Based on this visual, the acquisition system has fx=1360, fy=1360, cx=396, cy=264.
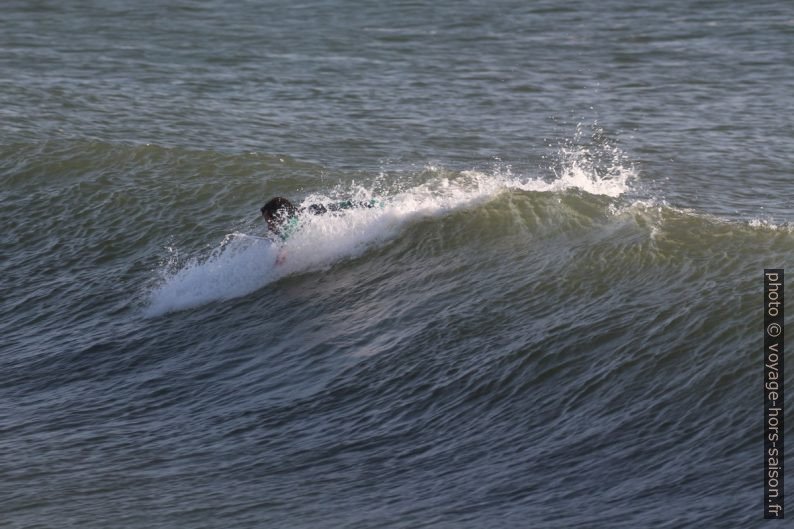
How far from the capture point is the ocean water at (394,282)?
36.9 feet

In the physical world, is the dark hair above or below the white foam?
above

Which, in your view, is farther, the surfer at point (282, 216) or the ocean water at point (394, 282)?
the surfer at point (282, 216)

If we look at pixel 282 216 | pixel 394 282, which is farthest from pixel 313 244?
pixel 394 282

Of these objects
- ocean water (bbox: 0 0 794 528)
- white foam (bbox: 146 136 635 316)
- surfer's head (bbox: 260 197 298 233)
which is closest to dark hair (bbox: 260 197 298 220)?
surfer's head (bbox: 260 197 298 233)

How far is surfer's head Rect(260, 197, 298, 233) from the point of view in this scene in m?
16.9

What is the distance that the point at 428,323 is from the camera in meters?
14.5

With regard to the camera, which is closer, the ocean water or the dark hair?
the ocean water

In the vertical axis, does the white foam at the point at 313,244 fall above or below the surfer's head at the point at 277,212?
below

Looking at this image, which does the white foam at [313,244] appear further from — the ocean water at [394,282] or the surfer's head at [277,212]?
the surfer's head at [277,212]

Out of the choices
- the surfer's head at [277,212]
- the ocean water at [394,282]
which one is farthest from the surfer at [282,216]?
→ the ocean water at [394,282]

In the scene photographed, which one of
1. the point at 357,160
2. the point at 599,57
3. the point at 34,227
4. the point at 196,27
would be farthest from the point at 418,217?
the point at 196,27

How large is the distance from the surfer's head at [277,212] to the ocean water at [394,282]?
0.27 meters

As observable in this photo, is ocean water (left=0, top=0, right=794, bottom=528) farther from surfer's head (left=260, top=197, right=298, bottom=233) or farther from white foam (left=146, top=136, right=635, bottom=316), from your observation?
surfer's head (left=260, top=197, right=298, bottom=233)

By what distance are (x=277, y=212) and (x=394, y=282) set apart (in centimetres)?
193
